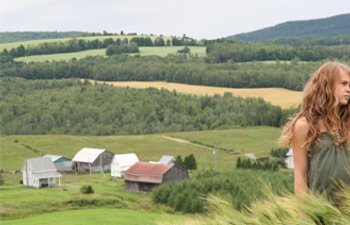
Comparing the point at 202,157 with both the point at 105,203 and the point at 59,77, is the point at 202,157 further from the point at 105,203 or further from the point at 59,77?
the point at 59,77

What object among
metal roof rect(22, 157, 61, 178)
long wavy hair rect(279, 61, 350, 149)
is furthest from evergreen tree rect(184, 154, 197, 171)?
long wavy hair rect(279, 61, 350, 149)

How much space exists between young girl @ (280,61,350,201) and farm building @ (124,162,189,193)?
5690 centimetres

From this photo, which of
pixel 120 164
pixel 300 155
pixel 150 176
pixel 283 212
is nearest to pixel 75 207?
pixel 150 176

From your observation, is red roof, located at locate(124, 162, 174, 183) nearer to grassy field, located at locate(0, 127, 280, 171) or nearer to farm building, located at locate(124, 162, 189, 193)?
farm building, located at locate(124, 162, 189, 193)

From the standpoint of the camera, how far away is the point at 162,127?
12256 cm

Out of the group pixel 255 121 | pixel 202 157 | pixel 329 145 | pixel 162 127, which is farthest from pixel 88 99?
pixel 329 145

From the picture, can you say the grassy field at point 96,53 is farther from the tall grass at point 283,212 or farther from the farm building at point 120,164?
the tall grass at point 283,212

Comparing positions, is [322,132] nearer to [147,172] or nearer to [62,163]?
[147,172]

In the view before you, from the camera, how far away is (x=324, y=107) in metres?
5.25

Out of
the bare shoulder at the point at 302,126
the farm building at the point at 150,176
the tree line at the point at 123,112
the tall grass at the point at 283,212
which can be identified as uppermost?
the bare shoulder at the point at 302,126

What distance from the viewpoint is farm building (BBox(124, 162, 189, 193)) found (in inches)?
2473

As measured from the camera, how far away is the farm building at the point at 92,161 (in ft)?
254

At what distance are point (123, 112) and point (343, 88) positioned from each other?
127541 millimetres

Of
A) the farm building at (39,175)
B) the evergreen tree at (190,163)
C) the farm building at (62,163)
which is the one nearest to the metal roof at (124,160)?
the evergreen tree at (190,163)
